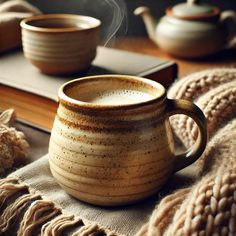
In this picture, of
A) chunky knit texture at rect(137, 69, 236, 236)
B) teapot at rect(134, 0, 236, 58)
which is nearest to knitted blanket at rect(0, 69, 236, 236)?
chunky knit texture at rect(137, 69, 236, 236)

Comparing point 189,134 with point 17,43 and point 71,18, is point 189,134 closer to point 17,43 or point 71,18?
point 71,18

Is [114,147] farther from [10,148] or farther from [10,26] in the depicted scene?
[10,26]

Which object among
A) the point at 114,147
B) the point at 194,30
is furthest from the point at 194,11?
the point at 114,147

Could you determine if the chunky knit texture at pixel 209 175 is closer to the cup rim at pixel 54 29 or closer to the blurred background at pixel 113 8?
the cup rim at pixel 54 29

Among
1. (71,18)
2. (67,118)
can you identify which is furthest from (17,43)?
(67,118)

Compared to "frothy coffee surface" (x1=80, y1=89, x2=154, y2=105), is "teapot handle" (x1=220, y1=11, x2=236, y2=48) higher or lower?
lower

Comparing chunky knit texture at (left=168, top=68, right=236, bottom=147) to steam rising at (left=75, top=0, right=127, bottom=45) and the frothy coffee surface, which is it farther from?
steam rising at (left=75, top=0, right=127, bottom=45)
